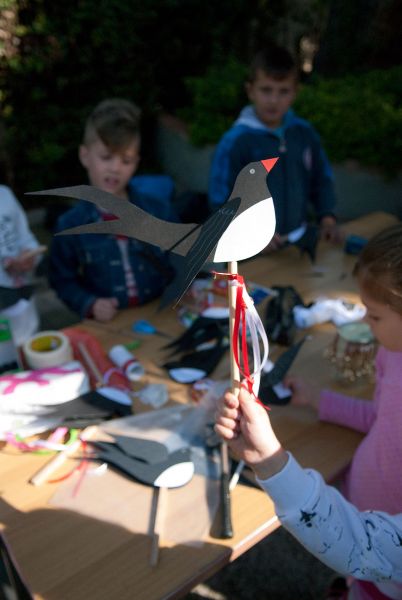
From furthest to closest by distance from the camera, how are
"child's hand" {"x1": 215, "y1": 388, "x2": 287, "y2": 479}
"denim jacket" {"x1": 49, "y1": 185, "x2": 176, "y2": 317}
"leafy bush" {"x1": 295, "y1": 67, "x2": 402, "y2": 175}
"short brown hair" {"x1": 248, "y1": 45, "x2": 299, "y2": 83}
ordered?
"leafy bush" {"x1": 295, "y1": 67, "x2": 402, "y2": 175} < "short brown hair" {"x1": 248, "y1": 45, "x2": 299, "y2": 83} < "denim jacket" {"x1": 49, "y1": 185, "x2": 176, "y2": 317} < "child's hand" {"x1": 215, "y1": 388, "x2": 287, "y2": 479}

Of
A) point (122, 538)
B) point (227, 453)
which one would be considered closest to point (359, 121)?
→ point (227, 453)

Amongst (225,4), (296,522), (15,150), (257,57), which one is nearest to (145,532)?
(296,522)

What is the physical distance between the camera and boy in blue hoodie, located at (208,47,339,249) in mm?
2188

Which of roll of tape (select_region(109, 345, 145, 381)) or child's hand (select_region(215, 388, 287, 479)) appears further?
roll of tape (select_region(109, 345, 145, 381))

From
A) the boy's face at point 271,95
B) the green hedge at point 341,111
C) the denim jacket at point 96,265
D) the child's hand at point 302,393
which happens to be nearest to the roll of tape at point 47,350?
the denim jacket at point 96,265

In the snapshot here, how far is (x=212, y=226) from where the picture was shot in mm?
676

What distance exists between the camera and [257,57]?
2.25m

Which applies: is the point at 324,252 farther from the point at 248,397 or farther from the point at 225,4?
the point at 225,4

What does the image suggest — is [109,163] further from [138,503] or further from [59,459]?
[138,503]

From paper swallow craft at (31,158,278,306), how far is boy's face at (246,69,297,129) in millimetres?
1698

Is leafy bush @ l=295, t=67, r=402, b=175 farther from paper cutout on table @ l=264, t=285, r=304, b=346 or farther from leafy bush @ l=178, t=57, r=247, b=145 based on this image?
paper cutout on table @ l=264, t=285, r=304, b=346

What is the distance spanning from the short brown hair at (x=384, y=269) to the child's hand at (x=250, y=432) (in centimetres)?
33

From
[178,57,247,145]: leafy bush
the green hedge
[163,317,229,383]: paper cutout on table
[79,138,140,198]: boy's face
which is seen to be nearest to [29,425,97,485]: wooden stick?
[163,317,229,383]: paper cutout on table

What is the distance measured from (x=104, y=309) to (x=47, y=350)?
0.34m
